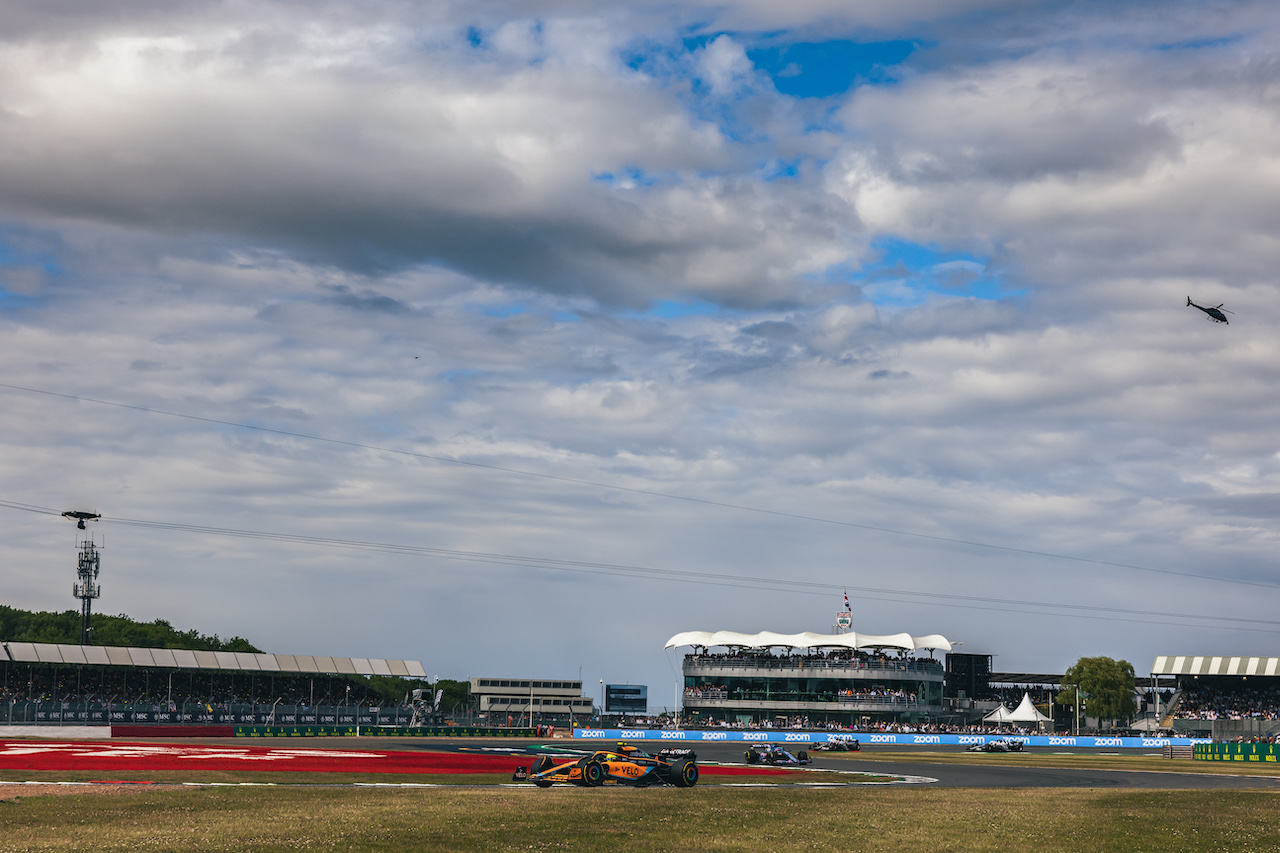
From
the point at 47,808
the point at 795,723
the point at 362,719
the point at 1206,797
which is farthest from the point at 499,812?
the point at 795,723

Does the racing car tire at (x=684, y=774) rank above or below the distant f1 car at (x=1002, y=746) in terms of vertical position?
above

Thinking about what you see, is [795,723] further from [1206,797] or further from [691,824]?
[691,824]

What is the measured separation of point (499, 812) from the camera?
2783 cm

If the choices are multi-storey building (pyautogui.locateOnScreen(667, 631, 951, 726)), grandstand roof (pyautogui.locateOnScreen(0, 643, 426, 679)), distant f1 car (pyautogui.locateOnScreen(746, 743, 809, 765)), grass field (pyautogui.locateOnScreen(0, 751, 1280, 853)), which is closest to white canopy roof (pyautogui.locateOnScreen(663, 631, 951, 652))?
multi-storey building (pyautogui.locateOnScreen(667, 631, 951, 726))

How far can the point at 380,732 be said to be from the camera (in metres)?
89.8

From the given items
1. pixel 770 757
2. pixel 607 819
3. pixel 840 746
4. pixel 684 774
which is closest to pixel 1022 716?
pixel 840 746

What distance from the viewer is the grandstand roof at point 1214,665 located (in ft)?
400

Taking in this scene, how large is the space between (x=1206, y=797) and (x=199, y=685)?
303ft

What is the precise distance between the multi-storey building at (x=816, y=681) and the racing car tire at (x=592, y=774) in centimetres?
8706

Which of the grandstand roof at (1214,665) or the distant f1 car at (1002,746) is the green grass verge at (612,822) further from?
the grandstand roof at (1214,665)

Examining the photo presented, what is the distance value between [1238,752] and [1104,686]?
6259cm

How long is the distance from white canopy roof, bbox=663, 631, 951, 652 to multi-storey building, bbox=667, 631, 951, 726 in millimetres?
113

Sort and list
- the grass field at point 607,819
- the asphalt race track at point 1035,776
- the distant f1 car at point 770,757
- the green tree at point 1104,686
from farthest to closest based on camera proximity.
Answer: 1. the green tree at point 1104,686
2. the distant f1 car at point 770,757
3. the asphalt race track at point 1035,776
4. the grass field at point 607,819

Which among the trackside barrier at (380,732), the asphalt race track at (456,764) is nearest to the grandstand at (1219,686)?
the asphalt race track at (456,764)
